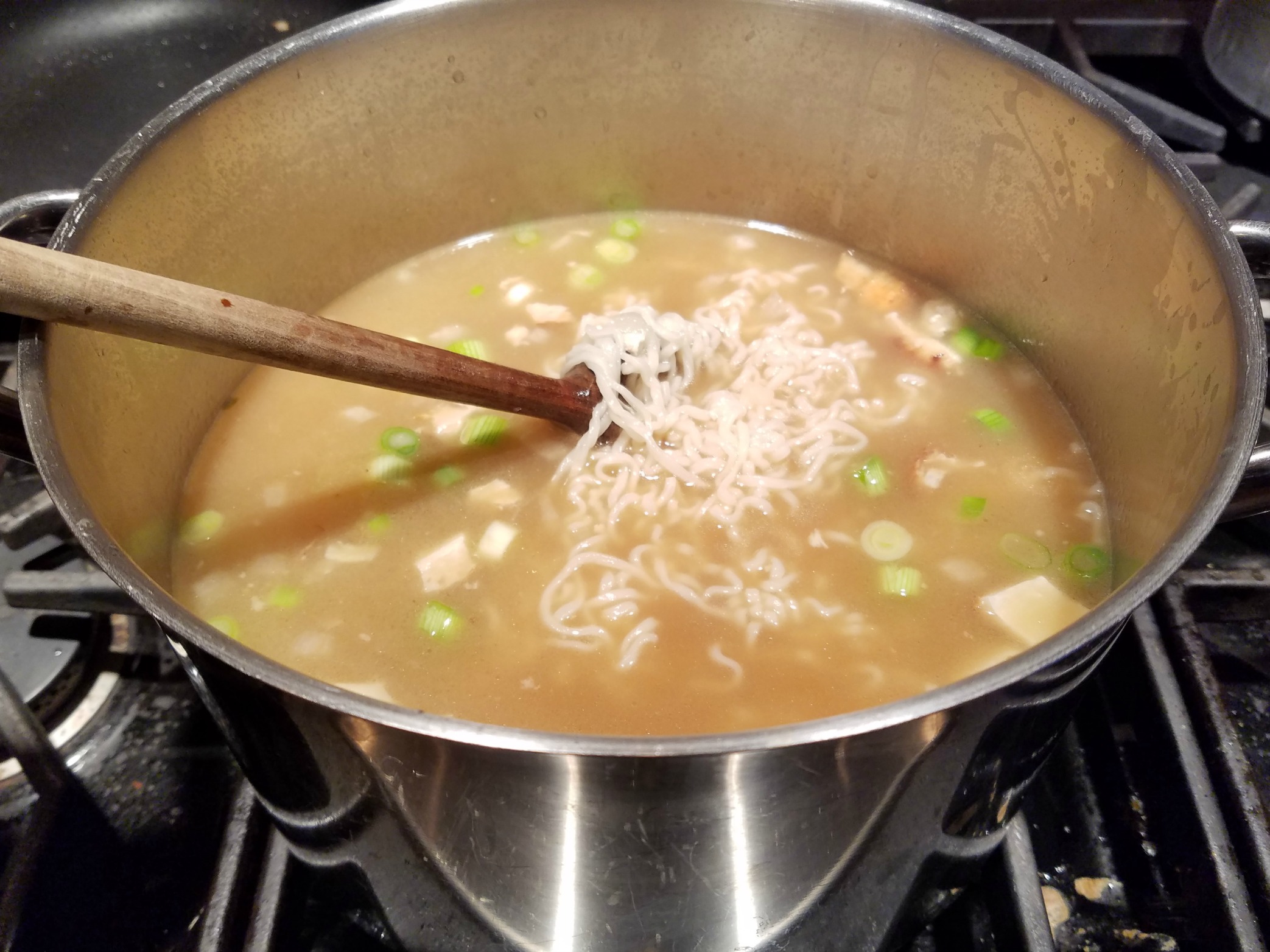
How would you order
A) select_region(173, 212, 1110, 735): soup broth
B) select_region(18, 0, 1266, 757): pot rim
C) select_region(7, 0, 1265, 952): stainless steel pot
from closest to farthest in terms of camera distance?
1. select_region(18, 0, 1266, 757): pot rim
2. select_region(7, 0, 1265, 952): stainless steel pot
3. select_region(173, 212, 1110, 735): soup broth

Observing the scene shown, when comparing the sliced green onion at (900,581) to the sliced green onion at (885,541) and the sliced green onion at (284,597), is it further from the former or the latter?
the sliced green onion at (284,597)

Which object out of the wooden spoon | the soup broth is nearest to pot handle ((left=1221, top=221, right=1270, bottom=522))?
the soup broth

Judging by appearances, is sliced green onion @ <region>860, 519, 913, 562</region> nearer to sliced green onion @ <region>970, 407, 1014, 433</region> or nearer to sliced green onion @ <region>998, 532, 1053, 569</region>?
sliced green onion @ <region>998, 532, 1053, 569</region>

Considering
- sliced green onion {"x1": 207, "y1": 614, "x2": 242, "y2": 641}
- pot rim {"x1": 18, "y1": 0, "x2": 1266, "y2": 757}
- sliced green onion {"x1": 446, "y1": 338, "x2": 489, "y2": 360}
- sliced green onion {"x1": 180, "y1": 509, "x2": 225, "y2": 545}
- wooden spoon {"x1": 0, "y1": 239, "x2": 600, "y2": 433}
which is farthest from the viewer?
sliced green onion {"x1": 446, "y1": 338, "x2": 489, "y2": 360}

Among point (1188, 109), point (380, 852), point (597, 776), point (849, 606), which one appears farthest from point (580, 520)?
point (1188, 109)

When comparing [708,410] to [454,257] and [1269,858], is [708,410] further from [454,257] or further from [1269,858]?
[1269,858]

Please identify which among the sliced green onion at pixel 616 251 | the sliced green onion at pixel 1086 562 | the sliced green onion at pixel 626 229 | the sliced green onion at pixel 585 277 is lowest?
the sliced green onion at pixel 1086 562

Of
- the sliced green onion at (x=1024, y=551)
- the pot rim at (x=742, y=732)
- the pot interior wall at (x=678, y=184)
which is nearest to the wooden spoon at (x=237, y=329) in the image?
the pot rim at (x=742, y=732)

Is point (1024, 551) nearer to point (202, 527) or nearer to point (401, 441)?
point (401, 441)
